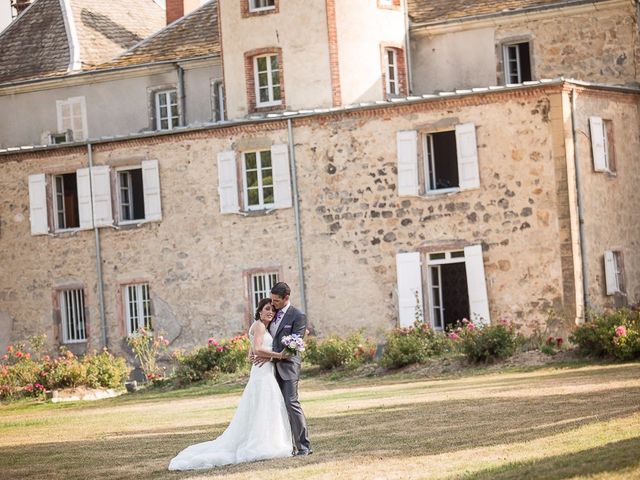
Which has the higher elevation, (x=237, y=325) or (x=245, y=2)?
(x=245, y=2)

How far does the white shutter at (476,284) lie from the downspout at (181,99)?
12287 millimetres

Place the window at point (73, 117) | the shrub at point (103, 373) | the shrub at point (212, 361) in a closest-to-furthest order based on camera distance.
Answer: the shrub at point (212, 361) → the shrub at point (103, 373) → the window at point (73, 117)

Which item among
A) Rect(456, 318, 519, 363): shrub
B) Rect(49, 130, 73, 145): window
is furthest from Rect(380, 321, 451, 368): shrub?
Rect(49, 130, 73, 145): window

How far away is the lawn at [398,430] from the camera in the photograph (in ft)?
43.4

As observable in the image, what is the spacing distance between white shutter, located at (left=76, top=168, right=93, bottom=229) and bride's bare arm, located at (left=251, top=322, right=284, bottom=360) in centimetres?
2064

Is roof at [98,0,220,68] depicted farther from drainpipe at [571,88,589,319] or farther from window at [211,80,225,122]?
drainpipe at [571,88,589,319]

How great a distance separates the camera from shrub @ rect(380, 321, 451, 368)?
26828mm

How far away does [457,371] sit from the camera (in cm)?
2588

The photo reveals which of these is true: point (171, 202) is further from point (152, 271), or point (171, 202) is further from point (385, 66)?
point (385, 66)

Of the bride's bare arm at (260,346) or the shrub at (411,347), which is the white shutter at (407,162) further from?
the bride's bare arm at (260,346)

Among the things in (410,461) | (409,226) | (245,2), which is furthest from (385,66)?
(410,461)

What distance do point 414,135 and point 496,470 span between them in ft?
64.4

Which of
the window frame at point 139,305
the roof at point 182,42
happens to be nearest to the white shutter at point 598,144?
the window frame at point 139,305

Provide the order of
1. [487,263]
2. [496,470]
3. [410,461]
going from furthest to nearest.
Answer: [487,263] < [410,461] < [496,470]
